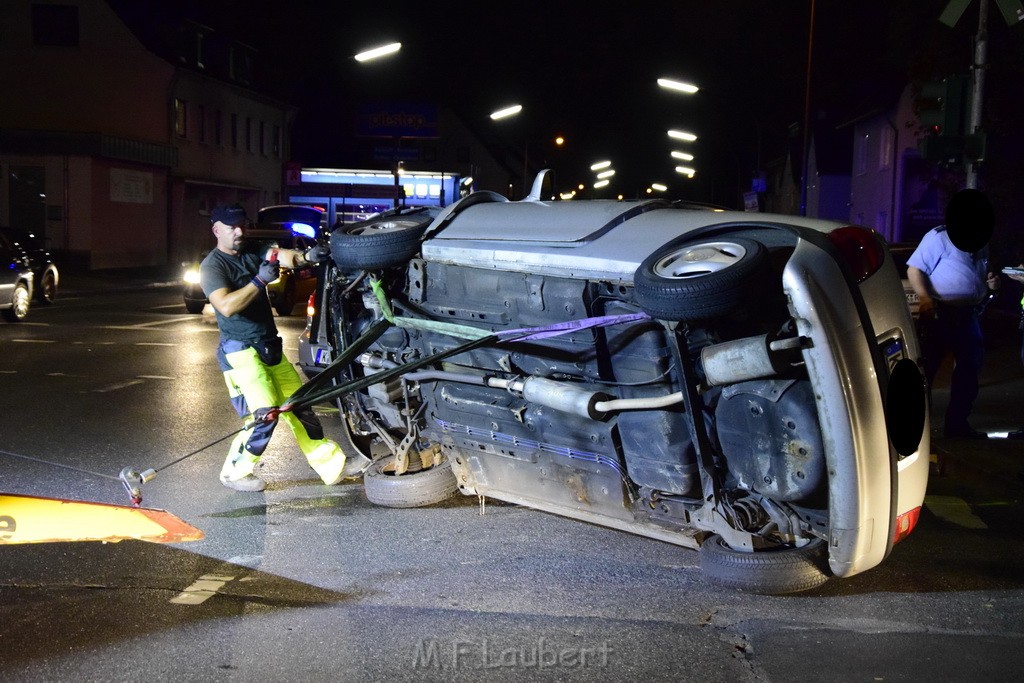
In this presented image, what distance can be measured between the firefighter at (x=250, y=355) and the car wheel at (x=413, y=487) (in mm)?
430

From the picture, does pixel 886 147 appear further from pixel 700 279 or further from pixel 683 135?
pixel 700 279

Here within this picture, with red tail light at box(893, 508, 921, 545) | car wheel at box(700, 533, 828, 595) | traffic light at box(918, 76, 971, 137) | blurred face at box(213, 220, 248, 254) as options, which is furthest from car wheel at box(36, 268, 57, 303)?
red tail light at box(893, 508, 921, 545)

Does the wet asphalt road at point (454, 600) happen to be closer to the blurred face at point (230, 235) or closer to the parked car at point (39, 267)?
the blurred face at point (230, 235)

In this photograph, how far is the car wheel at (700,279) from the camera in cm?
424

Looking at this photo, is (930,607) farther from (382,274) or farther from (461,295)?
(382,274)

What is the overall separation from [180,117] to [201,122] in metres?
2.33

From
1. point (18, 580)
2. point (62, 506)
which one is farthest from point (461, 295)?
point (18, 580)

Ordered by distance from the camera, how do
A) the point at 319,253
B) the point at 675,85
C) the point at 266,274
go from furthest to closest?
1. the point at 675,85
2. the point at 266,274
3. the point at 319,253

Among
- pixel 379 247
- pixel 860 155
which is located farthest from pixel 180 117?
pixel 379 247

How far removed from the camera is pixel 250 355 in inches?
264

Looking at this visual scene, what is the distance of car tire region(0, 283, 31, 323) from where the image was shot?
57.4ft

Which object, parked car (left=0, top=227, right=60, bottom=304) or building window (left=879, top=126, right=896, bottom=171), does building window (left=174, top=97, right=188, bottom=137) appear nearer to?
parked car (left=0, top=227, right=60, bottom=304)

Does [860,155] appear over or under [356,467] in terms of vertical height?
over

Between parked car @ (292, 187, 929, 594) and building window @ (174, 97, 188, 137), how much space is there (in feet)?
116
